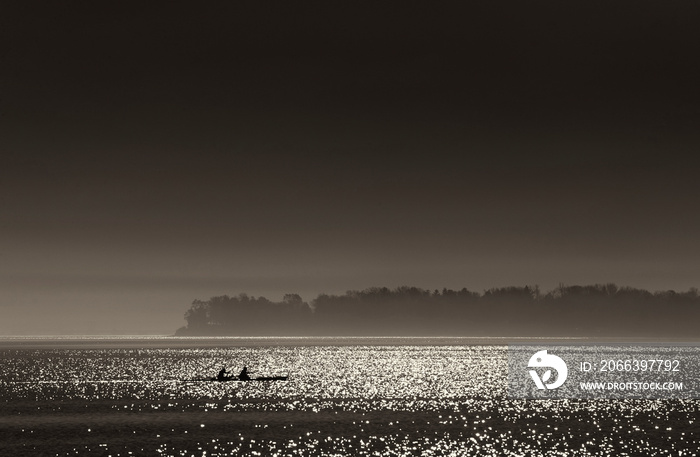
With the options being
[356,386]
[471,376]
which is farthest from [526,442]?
[471,376]

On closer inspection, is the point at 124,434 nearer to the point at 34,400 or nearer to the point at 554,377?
the point at 34,400

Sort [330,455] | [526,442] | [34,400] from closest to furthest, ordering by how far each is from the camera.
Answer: [330,455] < [526,442] < [34,400]

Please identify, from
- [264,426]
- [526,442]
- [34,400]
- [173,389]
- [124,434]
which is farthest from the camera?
[173,389]

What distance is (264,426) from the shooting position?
312 ft

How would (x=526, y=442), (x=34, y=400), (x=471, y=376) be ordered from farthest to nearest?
1. (x=471, y=376)
2. (x=34, y=400)
3. (x=526, y=442)

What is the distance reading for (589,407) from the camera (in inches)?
4542

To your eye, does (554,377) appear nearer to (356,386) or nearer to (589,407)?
(356,386)

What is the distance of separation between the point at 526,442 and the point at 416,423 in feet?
60.0

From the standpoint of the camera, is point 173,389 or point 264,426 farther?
point 173,389

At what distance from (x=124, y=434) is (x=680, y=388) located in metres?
111

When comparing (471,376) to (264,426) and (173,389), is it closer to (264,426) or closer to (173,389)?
(173,389)

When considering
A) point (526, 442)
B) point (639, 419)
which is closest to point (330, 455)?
point (526, 442)

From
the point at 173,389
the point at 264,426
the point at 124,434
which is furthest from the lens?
the point at 173,389

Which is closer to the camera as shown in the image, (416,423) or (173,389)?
(416,423)
